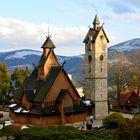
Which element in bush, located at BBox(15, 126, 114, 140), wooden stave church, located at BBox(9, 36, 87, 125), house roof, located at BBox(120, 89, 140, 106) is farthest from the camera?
house roof, located at BBox(120, 89, 140, 106)

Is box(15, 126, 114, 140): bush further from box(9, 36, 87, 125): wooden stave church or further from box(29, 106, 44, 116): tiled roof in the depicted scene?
box(9, 36, 87, 125): wooden stave church

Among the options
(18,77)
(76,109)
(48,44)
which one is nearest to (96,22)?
(48,44)

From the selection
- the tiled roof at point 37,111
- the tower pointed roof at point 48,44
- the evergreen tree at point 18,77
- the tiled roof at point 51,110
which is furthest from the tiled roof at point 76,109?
the evergreen tree at point 18,77

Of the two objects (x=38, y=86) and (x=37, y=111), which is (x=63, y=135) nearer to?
(x=37, y=111)

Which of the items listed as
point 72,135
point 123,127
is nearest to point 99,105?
point 72,135

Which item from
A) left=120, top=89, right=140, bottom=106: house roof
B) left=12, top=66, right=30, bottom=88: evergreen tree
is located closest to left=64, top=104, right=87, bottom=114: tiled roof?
left=120, top=89, right=140, bottom=106: house roof

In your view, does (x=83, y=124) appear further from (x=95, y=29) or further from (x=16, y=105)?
(x=95, y=29)

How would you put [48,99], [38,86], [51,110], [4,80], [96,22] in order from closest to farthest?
[51,110]
[48,99]
[38,86]
[96,22]
[4,80]

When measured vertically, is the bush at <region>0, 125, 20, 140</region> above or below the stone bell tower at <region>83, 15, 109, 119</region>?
below

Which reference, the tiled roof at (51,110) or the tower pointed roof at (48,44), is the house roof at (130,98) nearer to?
the tower pointed roof at (48,44)

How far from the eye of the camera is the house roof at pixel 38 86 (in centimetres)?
4831

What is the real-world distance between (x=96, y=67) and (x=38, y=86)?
817 centimetres

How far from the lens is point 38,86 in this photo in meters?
50.2

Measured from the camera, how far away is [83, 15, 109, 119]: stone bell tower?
53156 mm
